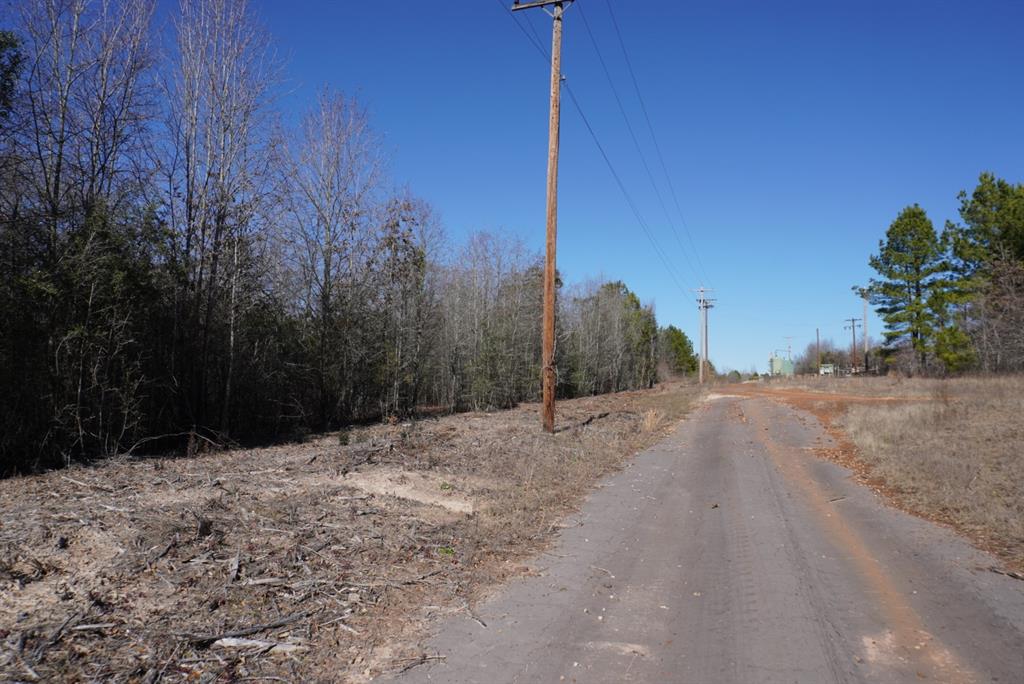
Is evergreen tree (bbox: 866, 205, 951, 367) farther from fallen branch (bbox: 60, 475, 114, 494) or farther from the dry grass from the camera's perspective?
fallen branch (bbox: 60, 475, 114, 494)

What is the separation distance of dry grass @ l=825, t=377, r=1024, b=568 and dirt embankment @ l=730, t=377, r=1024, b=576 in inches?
0.4

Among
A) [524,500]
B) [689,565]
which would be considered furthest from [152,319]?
[689,565]

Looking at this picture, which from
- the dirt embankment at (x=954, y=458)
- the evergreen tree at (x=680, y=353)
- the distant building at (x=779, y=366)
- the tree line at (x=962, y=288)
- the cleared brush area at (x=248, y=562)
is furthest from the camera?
the distant building at (x=779, y=366)

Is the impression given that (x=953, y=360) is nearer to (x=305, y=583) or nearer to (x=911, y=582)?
(x=911, y=582)

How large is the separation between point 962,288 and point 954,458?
1416 inches

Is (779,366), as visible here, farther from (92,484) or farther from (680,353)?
(92,484)

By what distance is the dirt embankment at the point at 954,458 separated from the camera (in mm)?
7871

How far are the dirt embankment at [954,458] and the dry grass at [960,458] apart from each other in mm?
11

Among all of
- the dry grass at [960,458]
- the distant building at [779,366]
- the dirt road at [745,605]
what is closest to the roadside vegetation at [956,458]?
the dry grass at [960,458]

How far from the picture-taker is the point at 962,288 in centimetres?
4016

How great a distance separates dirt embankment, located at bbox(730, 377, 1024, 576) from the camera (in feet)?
25.8

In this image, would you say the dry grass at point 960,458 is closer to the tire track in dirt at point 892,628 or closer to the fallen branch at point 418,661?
the tire track in dirt at point 892,628

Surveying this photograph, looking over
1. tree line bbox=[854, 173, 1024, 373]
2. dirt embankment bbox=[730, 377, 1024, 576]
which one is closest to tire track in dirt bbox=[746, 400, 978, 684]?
dirt embankment bbox=[730, 377, 1024, 576]

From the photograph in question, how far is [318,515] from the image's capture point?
276 inches
